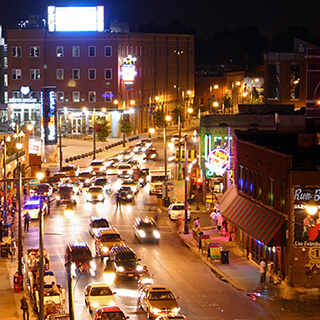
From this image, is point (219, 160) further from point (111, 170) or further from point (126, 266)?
point (111, 170)

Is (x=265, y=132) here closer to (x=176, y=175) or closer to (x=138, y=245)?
(x=138, y=245)

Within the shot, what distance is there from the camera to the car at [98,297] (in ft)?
111

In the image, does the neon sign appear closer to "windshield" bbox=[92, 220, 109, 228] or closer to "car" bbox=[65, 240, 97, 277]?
"windshield" bbox=[92, 220, 109, 228]

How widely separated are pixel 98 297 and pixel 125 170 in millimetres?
48341

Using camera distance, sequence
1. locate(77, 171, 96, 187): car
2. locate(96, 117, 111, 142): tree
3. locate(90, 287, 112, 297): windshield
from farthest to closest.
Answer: locate(96, 117, 111, 142): tree < locate(77, 171, 96, 187): car < locate(90, 287, 112, 297): windshield

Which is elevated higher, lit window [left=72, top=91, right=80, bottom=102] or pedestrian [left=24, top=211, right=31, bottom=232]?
lit window [left=72, top=91, right=80, bottom=102]

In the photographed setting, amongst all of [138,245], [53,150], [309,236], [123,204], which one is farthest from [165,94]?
[309,236]

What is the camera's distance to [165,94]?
15238 centimetres

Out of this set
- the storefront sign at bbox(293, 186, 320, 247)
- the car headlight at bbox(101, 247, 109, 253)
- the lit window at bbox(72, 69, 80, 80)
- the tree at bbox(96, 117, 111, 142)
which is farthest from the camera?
the lit window at bbox(72, 69, 80, 80)

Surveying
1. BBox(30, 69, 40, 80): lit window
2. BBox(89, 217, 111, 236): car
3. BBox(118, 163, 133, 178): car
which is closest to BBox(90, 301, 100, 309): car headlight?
BBox(89, 217, 111, 236): car

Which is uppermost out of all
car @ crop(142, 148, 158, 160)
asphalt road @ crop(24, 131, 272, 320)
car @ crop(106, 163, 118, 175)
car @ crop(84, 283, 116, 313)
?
car @ crop(142, 148, 158, 160)

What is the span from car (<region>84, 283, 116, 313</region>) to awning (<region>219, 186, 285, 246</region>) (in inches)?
396

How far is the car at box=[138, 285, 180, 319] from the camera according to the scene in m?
33.0

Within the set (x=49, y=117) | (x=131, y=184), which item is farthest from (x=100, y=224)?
(x=49, y=117)
